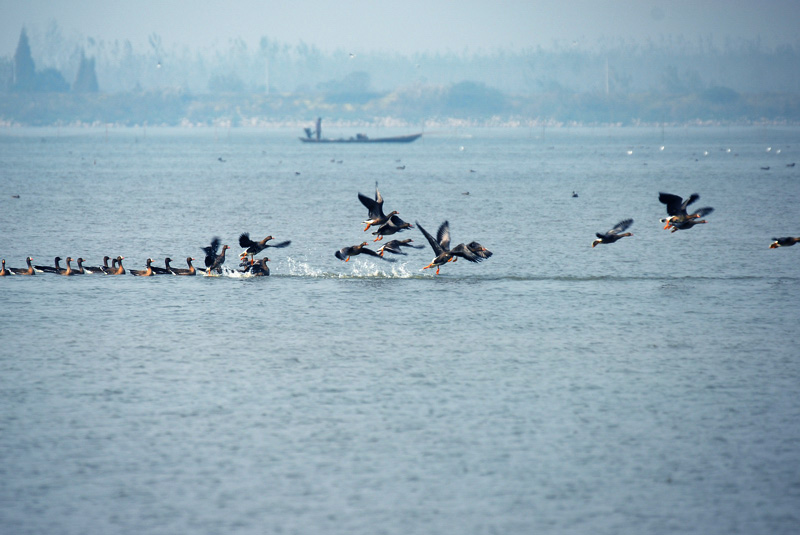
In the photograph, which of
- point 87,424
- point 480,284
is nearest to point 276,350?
point 87,424

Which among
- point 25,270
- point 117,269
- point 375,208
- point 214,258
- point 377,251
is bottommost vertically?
point 25,270

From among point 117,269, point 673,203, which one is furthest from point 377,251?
point 673,203

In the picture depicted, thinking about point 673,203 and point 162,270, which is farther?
point 162,270

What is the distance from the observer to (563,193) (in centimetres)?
9431

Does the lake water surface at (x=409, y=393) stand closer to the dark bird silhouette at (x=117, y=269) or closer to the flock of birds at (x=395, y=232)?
the dark bird silhouette at (x=117, y=269)

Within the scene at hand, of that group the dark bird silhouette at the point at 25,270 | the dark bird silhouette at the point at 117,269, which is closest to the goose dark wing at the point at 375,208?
the dark bird silhouette at the point at 117,269

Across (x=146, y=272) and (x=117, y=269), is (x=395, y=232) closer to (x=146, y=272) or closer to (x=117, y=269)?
(x=146, y=272)

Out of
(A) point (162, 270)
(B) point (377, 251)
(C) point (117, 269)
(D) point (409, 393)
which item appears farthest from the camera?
(C) point (117, 269)

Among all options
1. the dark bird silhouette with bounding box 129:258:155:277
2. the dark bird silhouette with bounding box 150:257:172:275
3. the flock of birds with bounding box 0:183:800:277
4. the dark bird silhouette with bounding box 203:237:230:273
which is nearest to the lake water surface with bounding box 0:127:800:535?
the dark bird silhouette with bounding box 129:258:155:277

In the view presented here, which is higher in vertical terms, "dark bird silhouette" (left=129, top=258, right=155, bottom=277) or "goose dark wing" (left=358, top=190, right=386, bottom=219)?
"goose dark wing" (left=358, top=190, right=386, bottom=219)

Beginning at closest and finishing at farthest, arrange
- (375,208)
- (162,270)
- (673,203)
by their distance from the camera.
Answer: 1. (375,208)
2. (673,203)
3. (162,270)

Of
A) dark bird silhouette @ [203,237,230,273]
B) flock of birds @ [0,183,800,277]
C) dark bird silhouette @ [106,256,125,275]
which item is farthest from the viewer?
dark bird silhouette @ [106,256,125,275]

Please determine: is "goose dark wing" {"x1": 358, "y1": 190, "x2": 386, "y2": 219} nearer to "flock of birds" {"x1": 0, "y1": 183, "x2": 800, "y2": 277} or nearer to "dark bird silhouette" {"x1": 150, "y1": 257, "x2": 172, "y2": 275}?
"flock of birds" {"x1": 0, "y1": 183, "x2": 800, "y2": 277}

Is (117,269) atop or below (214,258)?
below
